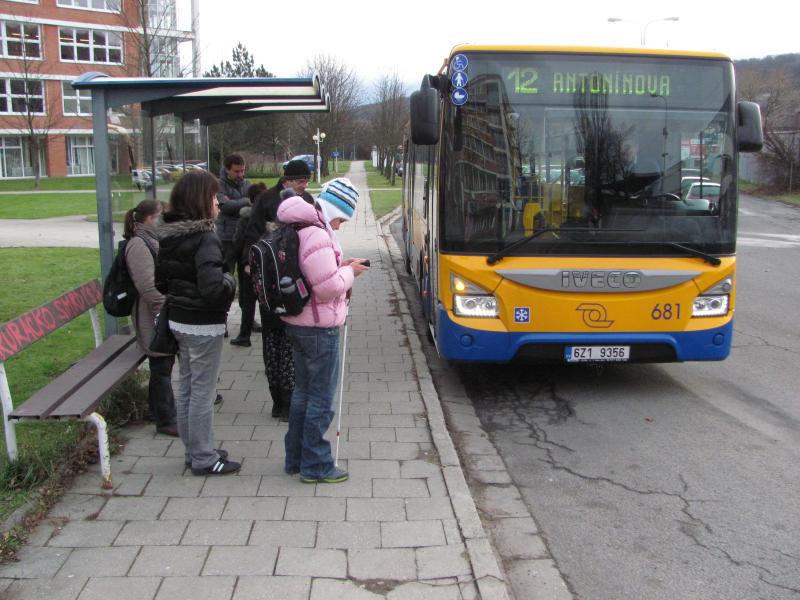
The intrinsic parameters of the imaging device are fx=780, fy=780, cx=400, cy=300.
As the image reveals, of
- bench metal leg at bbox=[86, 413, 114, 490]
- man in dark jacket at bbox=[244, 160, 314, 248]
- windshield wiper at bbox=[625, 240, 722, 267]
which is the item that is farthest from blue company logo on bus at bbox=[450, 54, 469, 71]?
bench metal leg at bbox=[86, 413, 114, 490]

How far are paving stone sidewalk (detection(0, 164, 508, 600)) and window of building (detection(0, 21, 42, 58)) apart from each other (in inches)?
2281

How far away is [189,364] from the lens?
4461 mm

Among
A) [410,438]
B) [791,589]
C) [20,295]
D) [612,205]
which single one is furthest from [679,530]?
[20,295]

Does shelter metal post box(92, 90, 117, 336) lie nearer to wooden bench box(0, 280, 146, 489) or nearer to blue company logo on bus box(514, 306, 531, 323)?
wooden bench box(0, 280, 146, 489)

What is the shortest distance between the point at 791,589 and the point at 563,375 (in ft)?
12.6

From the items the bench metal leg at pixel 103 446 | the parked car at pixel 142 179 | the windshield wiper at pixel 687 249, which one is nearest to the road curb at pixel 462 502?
the bench metal leg at pixel 103 446

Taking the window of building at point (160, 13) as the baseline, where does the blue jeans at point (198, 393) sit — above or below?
below

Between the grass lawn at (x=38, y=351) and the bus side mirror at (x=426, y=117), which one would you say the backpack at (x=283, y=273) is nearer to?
the grass lawn at (x=38, y=351)

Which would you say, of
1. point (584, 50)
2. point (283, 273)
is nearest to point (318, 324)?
point (283, 273)

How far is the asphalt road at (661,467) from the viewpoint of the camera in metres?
3.81

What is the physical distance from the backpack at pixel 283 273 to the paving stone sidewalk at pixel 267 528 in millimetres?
1093

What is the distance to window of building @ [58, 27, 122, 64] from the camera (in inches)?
2271

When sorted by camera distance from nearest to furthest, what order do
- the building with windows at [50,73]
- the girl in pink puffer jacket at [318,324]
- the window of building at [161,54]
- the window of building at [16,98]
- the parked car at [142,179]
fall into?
the girl in pink puffer jacket at [318,324]
the parked car at [142,179]
the window of building at [161,54]
the building with windows at [50,73]
the window of building at [16,98]

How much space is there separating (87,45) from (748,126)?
60.9 meters
